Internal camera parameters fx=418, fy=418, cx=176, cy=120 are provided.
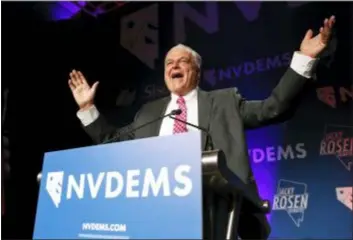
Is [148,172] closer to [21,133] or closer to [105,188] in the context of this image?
[105,188]

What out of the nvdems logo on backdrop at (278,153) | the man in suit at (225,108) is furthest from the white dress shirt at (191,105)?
the nvdems logo on backdrop at (278,153)

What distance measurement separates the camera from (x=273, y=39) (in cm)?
288

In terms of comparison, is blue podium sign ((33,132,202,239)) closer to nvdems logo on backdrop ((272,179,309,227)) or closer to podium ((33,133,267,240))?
podium ((33,133,267,240))

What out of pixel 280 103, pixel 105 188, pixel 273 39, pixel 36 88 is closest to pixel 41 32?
pixel 36 88

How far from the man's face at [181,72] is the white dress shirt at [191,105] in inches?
1.1

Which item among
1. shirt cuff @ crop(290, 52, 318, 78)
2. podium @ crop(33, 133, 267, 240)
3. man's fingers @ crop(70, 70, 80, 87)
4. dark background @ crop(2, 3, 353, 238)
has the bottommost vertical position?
podium @ crop(33, 133, 267, 240)

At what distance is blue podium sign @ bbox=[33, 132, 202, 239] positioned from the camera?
2.45ft

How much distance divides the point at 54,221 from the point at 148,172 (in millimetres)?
253

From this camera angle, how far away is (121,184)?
824 millimetres

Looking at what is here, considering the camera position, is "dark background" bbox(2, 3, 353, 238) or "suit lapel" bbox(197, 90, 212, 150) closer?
"suit lapel" bbox(197, 90, 212, 150)

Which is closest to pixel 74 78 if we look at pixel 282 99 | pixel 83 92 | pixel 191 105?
pixel 83 92

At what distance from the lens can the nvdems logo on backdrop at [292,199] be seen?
264 cm

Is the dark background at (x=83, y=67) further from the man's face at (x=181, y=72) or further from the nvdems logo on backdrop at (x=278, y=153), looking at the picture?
the man's face at (x=181, y=72)

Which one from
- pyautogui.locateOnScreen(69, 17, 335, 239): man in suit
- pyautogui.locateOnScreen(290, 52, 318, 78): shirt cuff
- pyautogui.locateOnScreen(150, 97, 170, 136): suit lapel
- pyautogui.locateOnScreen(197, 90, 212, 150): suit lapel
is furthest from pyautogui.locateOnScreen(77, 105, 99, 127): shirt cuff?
pyautogui.locateOnScreen(290, 52, 318, 78): shirt cuff
